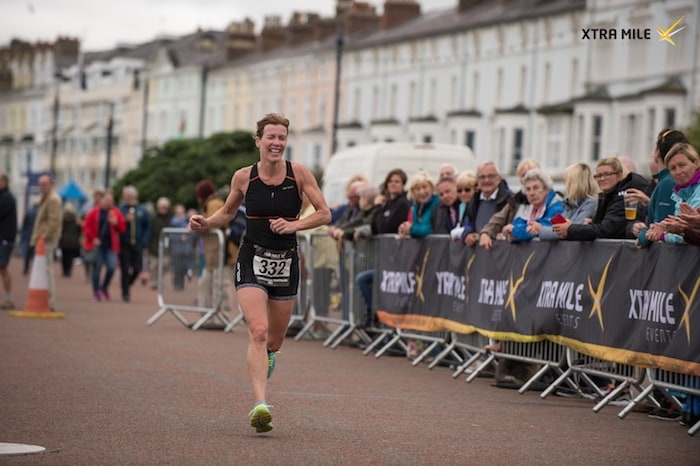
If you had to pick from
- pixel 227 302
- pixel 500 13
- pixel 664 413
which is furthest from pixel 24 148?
pixel 664 413

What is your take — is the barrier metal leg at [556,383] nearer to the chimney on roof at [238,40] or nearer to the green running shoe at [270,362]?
the green running shoe at [270,362]

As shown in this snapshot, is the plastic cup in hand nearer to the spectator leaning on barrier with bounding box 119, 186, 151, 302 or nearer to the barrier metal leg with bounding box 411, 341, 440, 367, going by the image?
the barrier metal leg with bounding box 411, 341, 440, 367

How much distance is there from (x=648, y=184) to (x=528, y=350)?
194cm

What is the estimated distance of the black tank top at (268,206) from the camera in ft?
39.3

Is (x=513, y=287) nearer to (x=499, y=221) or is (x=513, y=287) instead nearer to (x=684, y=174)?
(x=499, y=221)

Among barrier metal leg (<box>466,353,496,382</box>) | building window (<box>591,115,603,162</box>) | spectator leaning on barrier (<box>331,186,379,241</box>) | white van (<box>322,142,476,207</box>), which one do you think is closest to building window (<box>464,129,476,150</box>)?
building window (<box>591,115,603,162</box>)

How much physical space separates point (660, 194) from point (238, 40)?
107 metres

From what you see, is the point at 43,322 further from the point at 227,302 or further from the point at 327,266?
the point at 327,266

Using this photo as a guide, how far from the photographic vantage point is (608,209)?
1450 cm

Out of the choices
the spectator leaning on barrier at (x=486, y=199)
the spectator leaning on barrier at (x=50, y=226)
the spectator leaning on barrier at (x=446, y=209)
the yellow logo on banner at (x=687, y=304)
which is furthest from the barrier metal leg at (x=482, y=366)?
the spectator leaning on barrier at (x=50, y=226)

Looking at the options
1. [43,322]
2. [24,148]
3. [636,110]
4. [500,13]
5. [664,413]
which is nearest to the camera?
[664,413]

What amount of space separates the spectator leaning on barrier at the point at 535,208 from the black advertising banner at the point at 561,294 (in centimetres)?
15

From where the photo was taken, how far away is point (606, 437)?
12000 mm

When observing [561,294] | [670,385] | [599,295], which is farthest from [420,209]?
[670,385]
